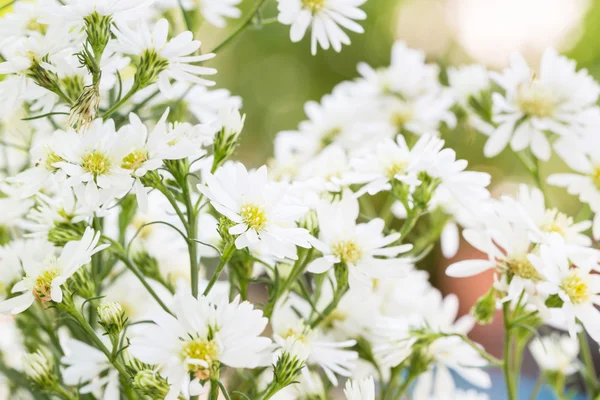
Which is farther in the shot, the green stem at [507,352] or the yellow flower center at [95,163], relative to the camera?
the green stem at [507,352]

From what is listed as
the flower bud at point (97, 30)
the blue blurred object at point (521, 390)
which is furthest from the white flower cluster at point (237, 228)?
the blue blurred object at point (521, 390)

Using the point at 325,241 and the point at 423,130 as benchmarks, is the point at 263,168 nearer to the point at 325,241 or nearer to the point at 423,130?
the point at 325,241

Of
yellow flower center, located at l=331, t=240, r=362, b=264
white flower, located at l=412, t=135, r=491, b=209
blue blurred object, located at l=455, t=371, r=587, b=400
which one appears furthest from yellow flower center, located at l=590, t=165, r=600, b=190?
blue blurred object, located at l=455, t=371, r=587, b=400

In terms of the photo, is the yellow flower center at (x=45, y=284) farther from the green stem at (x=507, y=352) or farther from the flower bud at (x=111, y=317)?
the green stem at (x=507, y=352)

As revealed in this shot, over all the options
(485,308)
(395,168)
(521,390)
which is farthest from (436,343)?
(521,390)

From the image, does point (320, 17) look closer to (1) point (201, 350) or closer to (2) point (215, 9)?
(2) point (215, 9)

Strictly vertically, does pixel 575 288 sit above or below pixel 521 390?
above
